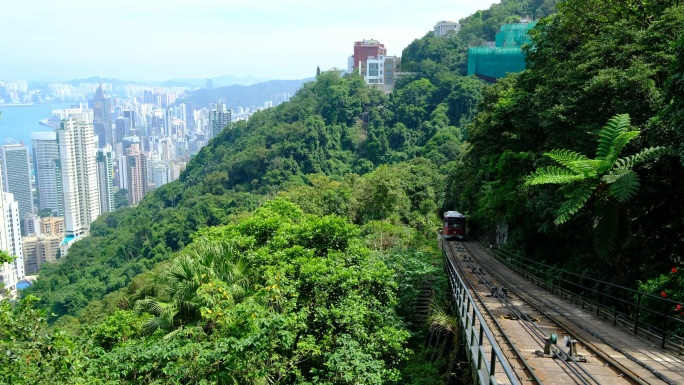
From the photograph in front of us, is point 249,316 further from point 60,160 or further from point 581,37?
point 60,160

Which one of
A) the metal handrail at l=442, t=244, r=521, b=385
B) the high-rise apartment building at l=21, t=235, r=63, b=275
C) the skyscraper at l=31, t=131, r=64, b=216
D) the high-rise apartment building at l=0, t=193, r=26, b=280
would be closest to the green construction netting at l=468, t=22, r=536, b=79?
the metal handrail at l=442, t=244, r=521, b=385

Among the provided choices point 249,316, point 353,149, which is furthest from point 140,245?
point 249,316

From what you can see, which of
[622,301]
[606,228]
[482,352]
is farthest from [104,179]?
[482,352]

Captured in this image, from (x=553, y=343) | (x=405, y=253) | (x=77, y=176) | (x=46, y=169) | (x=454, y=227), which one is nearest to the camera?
(x=553, y=343)

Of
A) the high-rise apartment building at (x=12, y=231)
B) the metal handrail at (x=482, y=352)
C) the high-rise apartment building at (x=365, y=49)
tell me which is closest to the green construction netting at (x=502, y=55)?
the high-rise apartment building at (x=365, y=49)

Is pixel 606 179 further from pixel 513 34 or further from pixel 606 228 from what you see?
pixel 513 34
